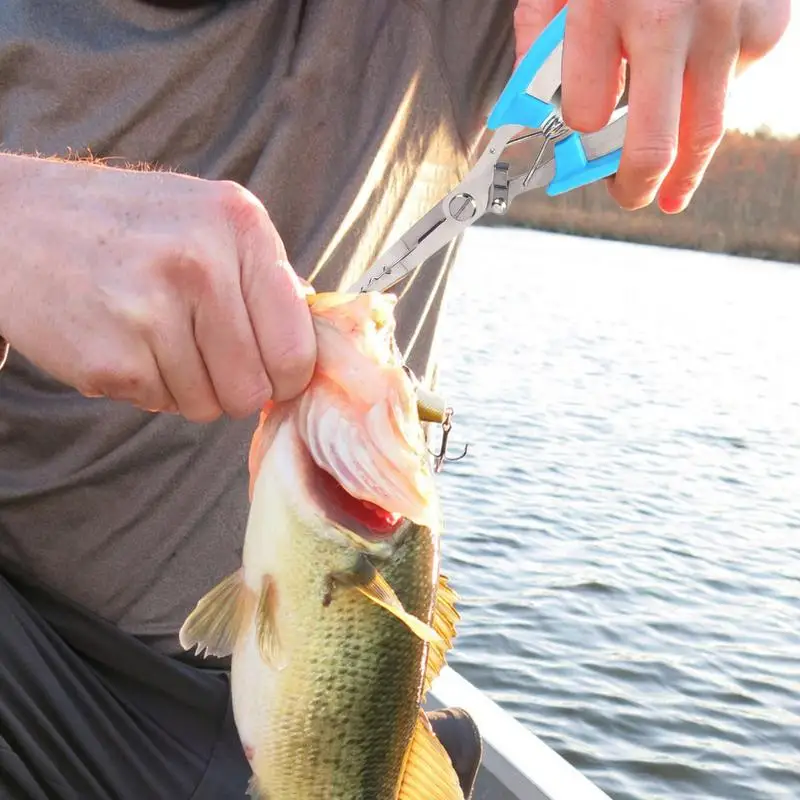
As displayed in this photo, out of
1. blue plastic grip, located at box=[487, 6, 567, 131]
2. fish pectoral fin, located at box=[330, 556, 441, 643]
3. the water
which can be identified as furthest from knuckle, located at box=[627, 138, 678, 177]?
the water

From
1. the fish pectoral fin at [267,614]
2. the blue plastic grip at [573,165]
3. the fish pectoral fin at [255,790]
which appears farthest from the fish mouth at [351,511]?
the blue plastic grip at [573,165]

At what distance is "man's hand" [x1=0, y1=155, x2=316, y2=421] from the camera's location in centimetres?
119

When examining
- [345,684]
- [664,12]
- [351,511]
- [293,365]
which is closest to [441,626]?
[345,684]

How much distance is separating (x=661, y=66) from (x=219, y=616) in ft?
3.15

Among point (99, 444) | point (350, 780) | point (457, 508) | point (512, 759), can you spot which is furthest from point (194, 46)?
point (457, 508)

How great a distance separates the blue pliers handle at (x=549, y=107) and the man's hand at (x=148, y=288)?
24.4 inches

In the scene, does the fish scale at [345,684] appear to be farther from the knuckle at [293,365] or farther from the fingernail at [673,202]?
the fingernail at [673,202]

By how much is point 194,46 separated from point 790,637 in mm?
6729

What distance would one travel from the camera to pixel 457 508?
9.33m

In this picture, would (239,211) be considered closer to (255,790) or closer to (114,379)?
(114,379)

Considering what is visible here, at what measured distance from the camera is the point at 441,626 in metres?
1.73

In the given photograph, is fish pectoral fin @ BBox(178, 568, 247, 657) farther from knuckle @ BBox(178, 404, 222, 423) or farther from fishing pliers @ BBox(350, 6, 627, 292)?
fishing pliers @ BBox(350, 6, 627, 292)

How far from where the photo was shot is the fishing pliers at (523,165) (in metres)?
1.65

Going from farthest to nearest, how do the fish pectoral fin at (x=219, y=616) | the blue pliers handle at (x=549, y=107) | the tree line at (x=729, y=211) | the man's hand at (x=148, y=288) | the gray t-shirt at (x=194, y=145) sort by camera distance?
the tree line at (x=729, y=211) → the gray t-shirt at (x=194, y=145) → the blue pliers handle at (x=549, y=107) → the fish pectoral fin at (x=219, y=616) → the man's hand at (x=148, y=288)
